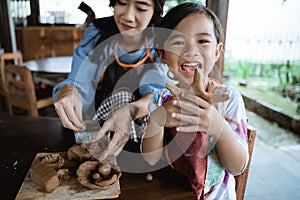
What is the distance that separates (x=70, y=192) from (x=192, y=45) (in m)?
0.47

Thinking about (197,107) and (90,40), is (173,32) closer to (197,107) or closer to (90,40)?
(197,107)

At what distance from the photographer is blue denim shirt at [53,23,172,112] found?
1.09 m

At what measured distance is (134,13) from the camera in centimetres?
88

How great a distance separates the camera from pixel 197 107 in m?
0.58

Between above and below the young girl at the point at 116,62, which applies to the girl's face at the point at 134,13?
above

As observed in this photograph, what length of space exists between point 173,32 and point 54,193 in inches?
19.9

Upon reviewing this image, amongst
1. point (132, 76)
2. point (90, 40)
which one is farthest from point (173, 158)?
point (90, 40)

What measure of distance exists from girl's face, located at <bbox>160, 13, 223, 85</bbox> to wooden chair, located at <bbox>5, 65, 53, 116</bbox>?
176 cm

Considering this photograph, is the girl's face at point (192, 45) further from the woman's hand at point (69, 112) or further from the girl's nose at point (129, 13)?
the woman's hand at point (69, 112)

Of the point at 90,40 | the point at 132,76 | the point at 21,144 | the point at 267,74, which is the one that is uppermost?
the point at 90,40

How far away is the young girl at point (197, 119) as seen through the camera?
1.95 feet

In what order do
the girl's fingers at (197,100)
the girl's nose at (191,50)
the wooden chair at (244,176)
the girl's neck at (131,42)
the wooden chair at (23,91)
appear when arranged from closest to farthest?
the girl's fingers at (197,100) → the girl's nose at (191,50) → the wooden chair at (244,176) → the girl's neck at (131,42) → the wooden chair at (23,91)

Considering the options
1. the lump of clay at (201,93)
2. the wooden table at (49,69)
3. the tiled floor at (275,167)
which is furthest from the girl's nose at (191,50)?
the wooden table at (49,69)

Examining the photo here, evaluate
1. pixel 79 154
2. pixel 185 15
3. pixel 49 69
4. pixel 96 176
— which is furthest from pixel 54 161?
pixel 49 69
